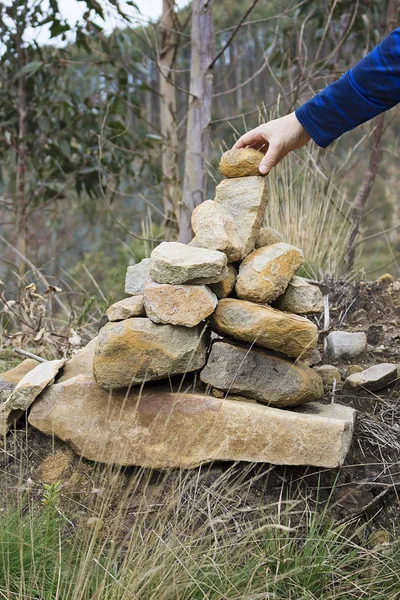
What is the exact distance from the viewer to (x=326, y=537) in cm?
187

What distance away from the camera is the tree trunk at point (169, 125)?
4887mm

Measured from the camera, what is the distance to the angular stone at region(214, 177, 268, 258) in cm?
219

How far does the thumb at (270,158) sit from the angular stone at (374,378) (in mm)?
836

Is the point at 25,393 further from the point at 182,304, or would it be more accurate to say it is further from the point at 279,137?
the point at 279,137

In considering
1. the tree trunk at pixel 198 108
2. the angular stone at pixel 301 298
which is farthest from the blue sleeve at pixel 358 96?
the tree trunk at pixel 198 108

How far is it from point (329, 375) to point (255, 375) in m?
0.54

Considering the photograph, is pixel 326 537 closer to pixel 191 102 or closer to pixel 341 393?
pixel 341 393

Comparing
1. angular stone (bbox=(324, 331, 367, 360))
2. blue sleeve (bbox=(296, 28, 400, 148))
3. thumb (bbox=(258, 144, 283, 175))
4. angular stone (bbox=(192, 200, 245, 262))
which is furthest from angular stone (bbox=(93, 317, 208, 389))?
angular stone (bbox=(324, 331, 367, 360))

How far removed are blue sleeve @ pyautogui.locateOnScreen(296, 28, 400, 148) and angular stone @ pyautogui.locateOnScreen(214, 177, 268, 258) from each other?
265 mm

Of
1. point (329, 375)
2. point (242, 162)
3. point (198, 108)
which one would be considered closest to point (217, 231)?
point (242, 162)

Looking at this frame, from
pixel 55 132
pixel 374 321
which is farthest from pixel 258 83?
pixel 374 321

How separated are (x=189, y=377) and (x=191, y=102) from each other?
249 centimetres

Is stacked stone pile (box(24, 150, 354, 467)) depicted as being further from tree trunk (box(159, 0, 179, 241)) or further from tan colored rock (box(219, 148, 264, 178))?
tree trunk (box(159, 0, 179, 241))

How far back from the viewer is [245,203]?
2.21 metres
